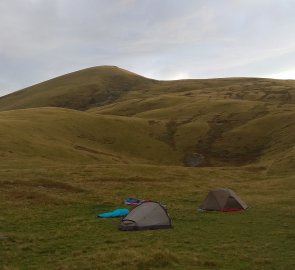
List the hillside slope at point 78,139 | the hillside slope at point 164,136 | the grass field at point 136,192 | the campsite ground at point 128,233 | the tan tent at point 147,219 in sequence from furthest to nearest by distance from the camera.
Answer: the hillside slope at point 164,136, the hillside slope at point 78,139, the tan tent at point 147,219, the grass field at point 136,192, the campsite ground at point 128,233

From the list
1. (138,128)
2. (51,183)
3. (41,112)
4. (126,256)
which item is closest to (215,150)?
(138,128)

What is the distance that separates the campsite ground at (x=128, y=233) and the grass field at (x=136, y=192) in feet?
0.23

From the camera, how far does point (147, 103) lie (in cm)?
18638

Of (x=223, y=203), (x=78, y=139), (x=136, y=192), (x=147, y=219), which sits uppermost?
(x=78, y=139)

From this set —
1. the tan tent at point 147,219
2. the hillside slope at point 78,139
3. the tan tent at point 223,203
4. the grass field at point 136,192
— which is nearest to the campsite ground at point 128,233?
the grass field at point 136,192

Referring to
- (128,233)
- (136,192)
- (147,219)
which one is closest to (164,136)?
(136,192)

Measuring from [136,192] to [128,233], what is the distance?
18156 mm

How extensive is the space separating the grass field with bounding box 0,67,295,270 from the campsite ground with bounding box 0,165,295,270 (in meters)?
0.07

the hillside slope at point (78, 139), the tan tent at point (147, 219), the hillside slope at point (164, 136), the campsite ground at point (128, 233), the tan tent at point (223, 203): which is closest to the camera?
the campsite ground at point (128, 233)

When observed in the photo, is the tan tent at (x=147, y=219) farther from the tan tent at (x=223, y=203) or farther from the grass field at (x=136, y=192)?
the tan tent at (x=223, y=203)

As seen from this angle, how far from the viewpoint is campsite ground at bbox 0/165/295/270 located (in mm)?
18500

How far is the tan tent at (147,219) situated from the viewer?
25.4 m

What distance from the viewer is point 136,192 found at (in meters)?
42.7

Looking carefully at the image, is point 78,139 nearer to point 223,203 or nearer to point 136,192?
point 136,192
